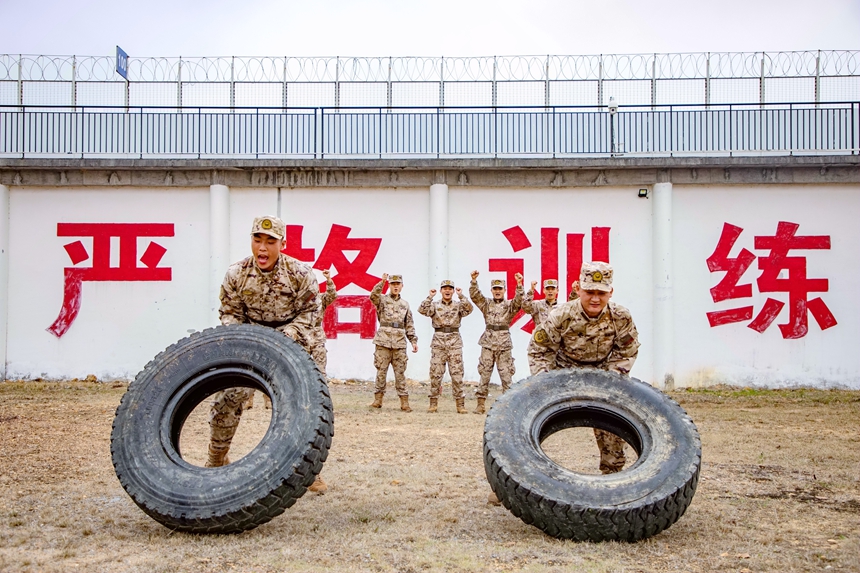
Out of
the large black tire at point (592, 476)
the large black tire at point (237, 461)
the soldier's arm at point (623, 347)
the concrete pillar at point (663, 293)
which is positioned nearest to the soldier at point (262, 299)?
the large black tire at point (237, 461)

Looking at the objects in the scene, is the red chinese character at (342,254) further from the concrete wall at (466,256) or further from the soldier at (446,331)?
the soldier at (446,331)

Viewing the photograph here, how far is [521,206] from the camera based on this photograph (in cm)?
1408

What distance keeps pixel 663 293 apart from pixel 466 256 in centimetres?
333

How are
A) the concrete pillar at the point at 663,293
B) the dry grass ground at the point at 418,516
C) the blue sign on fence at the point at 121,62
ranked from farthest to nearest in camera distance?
the blue sign on fence at the point at 121,62, the concrete pillar at the point at 663,293, the dry grass ground at the point at 418,516

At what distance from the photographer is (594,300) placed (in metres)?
4.84

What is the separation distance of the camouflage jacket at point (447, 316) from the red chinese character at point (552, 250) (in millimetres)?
2678

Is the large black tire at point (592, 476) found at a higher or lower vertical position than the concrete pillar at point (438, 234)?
lower

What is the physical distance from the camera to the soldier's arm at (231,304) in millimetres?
5188

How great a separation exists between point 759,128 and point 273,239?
11451 mm

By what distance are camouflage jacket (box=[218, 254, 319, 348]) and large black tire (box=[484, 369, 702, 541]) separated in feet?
4.74

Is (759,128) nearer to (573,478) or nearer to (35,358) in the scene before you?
(573,478)

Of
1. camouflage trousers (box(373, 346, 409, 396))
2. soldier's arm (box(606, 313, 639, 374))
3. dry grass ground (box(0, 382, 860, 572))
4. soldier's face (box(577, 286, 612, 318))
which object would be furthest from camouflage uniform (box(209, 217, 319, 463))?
camouflage trousers (box(373, 346, 409, 396))

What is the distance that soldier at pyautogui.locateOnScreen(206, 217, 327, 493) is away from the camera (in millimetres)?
5113

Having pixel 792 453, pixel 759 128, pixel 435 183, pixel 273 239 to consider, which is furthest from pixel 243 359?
pixel 759 128
